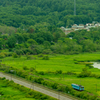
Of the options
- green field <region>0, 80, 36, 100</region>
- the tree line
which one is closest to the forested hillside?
the tree line

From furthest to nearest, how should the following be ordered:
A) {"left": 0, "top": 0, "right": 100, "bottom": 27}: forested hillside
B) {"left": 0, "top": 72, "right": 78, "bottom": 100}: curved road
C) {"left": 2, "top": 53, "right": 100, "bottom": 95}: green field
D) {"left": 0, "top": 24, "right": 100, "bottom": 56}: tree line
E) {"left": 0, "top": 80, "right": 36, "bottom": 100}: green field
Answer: {"left": 0, "top": 0, "right": 100, "bottom": 27}: forested hillside → {"left": 0, "top": 24, "right": 100, "bottom": 56}: tree line → {"left": 2, "top": 53, "right": 100, "bottom": 95}: green field → {"left": 0, "top": 72, "right": 78, "bottom": 100}: curved road → {"left": 0, "top": 80, "right": 36, "bottom": 100}: green field

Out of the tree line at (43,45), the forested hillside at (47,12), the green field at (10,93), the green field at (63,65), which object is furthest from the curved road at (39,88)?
the forested hillside at (47,12)

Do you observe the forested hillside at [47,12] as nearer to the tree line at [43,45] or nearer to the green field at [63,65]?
the tree line at [43,45]

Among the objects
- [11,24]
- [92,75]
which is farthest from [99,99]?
[11,24]

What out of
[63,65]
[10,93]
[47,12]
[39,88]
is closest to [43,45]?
[63,65]

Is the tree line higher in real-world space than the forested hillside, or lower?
lower

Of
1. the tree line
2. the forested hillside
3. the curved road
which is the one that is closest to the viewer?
the curved road

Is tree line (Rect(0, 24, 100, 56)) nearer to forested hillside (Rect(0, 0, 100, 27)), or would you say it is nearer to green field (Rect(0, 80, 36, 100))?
forested hillside (Rect(0, 0, 100, 27))
